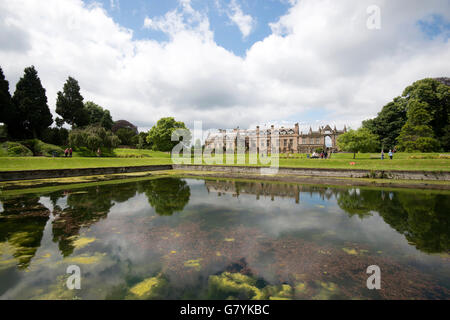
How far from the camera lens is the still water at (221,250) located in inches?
123

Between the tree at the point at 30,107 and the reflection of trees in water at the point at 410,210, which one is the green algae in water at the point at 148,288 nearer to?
the reflection of trees in water at the point at 410,210

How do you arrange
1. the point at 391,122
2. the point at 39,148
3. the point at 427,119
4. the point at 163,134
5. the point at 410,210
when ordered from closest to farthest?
the point at 410,210
the point at 39,148
the point at 427,119
the point at 391,122
the point at 163,134

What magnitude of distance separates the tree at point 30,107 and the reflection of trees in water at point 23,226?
2829 cm

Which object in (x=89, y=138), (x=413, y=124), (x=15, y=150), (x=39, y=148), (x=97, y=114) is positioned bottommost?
(x=15, y=150)

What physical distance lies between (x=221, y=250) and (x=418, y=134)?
37.1 m

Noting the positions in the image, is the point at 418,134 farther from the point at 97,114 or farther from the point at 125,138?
the point at 125,138

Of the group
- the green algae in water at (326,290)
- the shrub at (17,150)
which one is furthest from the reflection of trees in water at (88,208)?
the shrub at (17,150)

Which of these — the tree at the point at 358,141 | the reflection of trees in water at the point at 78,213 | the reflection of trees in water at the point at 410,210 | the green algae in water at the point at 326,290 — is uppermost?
the tree at the point at 358,141

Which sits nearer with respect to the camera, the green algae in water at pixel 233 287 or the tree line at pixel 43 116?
the green algae in water at pixel 233 287

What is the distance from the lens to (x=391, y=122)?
3950 centimetres

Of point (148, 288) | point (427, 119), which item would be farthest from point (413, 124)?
point (148, 288)
